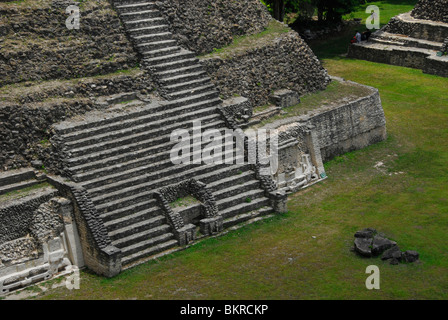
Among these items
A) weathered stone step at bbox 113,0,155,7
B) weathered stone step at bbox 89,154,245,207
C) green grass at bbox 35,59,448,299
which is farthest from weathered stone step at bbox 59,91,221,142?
weathered stone step at bbox 113,0,155,7

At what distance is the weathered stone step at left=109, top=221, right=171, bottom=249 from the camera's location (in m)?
19.0

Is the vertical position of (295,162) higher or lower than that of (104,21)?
lower

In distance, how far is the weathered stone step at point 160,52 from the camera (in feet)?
77.3

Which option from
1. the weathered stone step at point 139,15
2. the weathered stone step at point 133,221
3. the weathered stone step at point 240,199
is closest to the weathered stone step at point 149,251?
the weathered stone step at point 133,221

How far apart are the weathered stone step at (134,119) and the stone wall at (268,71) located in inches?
44.0

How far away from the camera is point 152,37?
24094 millimetres

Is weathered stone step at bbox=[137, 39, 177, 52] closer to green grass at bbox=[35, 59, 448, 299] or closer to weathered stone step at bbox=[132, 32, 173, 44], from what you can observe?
weathered stone step at bbox=[132, 32, 173, 44]

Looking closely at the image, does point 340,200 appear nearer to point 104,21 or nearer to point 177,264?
point 177,264

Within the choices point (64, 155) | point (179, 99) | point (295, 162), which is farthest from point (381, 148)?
point (64, 155)

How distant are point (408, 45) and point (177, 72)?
60.0 ft

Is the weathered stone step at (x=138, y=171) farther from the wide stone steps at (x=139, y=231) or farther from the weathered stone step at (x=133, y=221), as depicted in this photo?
the wide stone steps at (x=139, y=231)

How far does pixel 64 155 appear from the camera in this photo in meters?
19.9

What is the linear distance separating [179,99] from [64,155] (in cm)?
479

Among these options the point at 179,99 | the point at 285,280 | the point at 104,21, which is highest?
the point at 104,21
